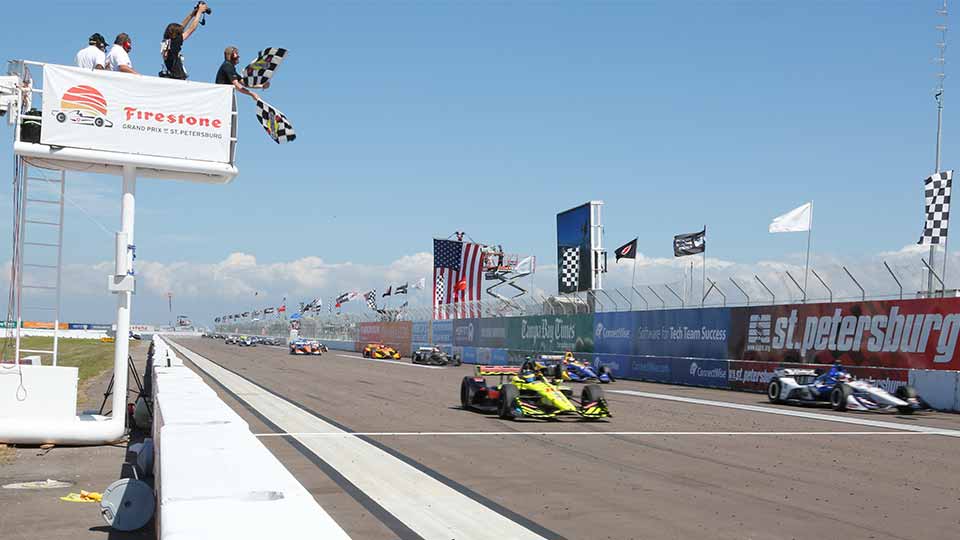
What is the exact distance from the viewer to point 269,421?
14188 millimetres

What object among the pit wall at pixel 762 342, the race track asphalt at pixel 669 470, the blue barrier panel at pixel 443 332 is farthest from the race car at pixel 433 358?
the race track asphalt at pixel 669 470

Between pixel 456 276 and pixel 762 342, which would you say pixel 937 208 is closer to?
pixel 762 342

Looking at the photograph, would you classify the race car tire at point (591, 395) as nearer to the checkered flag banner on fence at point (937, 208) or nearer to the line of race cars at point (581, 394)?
the line of race cars at point (581, 394)

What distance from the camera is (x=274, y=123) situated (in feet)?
40.9

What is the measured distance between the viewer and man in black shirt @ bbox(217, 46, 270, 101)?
12.3m

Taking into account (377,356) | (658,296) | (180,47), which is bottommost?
(377,356)

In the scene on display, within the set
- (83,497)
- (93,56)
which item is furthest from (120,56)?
(83,497)

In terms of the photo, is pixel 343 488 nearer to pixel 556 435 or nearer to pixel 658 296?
pixel 556 435

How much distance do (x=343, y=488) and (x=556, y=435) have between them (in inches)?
223

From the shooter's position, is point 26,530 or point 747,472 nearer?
point 26,530

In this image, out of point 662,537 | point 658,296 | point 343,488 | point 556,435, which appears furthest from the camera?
point 658,296

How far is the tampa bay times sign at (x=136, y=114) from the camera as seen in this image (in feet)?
37.4

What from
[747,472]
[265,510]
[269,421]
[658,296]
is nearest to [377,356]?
[658,296]

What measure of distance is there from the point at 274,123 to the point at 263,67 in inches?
30.7
